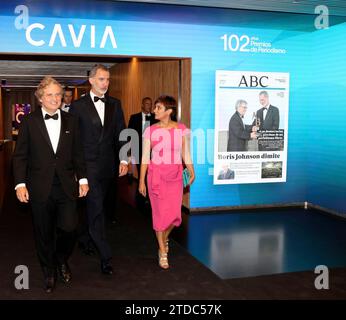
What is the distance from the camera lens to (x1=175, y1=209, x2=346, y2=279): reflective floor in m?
4.43

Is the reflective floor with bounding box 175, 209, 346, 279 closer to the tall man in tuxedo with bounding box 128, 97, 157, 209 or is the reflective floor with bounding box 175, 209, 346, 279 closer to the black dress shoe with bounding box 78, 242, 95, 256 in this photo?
the black dress shoe with bounding box 78, 242, 95, 256

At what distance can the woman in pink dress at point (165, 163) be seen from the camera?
410cm

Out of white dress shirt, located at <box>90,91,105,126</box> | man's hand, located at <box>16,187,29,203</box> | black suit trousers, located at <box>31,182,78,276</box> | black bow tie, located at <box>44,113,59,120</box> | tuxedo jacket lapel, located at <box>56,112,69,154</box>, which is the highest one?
white dress shirt, located at <box>90,91,105,126</box>

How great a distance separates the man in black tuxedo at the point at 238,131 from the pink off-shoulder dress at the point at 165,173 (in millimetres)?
2605

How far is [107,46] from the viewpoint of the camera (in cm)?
616

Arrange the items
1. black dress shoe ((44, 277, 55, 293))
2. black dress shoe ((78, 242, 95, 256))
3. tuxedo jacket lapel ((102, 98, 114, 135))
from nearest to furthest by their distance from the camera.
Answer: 1. black dress shoe ((44, 277, 55, 293))
2. tuxedo jacket lapel ((102, 98, 114, 135))
3. black dress shoe ((78, 242, 95, 256))

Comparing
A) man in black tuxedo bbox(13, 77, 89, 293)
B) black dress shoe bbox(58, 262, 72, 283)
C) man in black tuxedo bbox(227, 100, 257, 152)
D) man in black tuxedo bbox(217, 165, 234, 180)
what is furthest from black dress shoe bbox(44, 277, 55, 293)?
man in black tuxedo bbox(227, 100, 257, 152)

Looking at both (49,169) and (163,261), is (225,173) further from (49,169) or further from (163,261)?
(49,169)

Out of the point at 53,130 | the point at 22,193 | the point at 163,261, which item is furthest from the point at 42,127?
the point at 163,261

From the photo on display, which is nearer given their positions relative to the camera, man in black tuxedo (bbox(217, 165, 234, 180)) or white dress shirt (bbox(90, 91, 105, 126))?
white dress shirt (bbox(90, 91, 105, 126))

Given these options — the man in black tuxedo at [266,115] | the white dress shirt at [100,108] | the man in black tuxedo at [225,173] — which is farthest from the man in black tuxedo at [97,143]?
the man in black tuxedo at [266,115]

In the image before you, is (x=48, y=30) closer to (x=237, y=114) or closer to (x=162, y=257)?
(x=237, y=114)

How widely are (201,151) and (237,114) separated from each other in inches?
31.6

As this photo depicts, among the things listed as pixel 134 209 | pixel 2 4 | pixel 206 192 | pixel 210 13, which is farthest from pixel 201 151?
pixel 2 4
